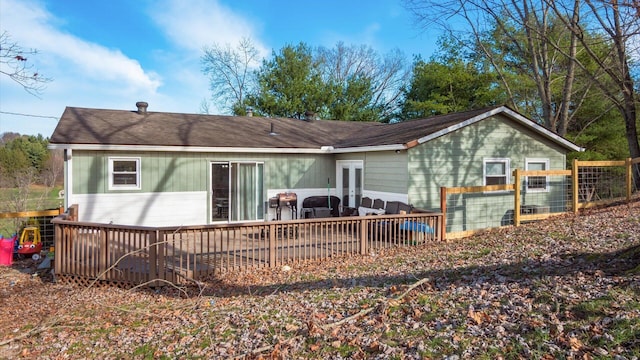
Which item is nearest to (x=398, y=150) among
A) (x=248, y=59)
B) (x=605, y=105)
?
(x=605, y=105)

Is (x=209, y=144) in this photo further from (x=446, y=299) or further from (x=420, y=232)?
(x=446, y=299)

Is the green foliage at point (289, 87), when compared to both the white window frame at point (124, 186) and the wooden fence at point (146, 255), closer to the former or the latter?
the white window frame at point (124, 186)

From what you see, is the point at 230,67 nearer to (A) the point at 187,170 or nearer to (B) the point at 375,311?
(A) the point at 187,170

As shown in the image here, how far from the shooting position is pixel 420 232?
32.3 ft

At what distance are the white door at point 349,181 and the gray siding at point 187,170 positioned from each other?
1.13 ft

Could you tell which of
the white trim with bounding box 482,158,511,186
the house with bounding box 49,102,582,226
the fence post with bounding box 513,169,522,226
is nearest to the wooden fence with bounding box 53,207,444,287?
the house with bounding box 49,102,582,226

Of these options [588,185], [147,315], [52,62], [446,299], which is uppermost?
[52,62]

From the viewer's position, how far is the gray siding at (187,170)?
11.3 metres

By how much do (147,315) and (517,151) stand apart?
11.2 m

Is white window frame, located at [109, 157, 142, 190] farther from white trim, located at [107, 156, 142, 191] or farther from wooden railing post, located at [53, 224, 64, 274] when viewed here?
wooden railing post, located at [53, 224, 64, 274]

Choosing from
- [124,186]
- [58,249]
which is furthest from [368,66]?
[58,249]

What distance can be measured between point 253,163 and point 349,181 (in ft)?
10.9

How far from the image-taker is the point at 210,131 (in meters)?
14.1

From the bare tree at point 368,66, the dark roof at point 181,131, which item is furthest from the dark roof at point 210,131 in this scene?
the bare tree at point 368,66
